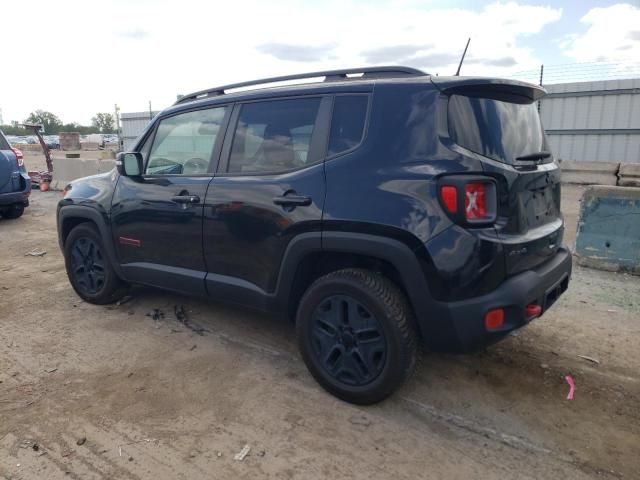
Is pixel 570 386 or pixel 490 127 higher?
pixel 490 127

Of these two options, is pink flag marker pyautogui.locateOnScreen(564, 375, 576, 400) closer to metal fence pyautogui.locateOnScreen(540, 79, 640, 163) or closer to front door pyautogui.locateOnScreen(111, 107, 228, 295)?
front door pyautogui.locateOnScreen(111, 107, 228, 295)

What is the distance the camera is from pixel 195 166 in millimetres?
3693

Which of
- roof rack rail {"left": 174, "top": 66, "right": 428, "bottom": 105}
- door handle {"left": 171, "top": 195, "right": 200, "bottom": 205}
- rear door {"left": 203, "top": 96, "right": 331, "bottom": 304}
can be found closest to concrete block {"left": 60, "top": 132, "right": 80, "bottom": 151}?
door handle {"left": 171, "top": 195, "right": 200, "bottom": 205}

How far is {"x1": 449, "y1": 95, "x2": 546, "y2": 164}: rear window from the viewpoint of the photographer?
8.52 ft

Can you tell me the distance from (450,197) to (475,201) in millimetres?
136

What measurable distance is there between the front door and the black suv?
0.06ft

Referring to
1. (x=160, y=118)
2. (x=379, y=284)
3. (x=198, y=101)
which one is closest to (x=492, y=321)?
(x=379, y=284)

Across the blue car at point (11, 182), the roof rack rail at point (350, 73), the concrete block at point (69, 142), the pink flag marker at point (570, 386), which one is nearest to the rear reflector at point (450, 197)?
the roof rack rail at point (350, 73)

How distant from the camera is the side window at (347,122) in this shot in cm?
286

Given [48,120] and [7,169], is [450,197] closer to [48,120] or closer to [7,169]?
[7,169]

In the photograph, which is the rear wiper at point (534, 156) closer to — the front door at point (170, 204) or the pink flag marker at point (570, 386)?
the pink flag marker at point (570, 386)

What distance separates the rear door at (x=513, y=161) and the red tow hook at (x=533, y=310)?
0.68ft

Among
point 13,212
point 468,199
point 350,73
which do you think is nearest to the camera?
point 468,199

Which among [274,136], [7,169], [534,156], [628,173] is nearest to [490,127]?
[534,156]
